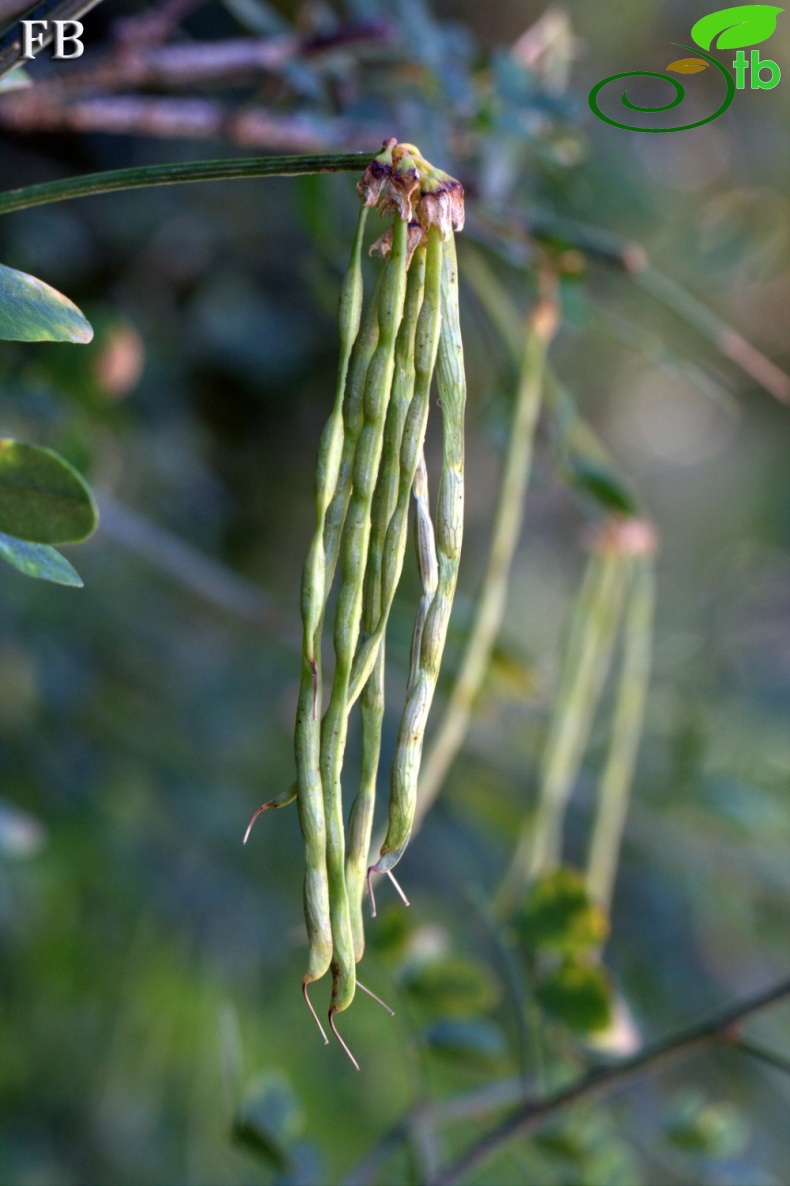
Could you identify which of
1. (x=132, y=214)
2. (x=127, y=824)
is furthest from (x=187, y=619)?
(x=132, y=214)

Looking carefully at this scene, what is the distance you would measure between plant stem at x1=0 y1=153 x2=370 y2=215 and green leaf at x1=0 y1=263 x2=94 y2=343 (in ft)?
0.08

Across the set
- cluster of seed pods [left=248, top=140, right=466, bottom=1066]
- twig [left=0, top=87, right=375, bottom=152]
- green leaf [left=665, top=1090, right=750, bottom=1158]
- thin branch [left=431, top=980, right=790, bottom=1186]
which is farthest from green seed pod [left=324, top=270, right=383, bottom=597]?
green leaf [left=665, top=1090, right=750, bottom=1158]

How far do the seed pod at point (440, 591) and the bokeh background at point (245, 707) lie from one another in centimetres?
46

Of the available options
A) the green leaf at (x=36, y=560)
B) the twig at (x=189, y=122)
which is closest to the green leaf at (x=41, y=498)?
the green leaf at (x=36, y=560)

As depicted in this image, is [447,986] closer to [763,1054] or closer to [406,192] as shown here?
[763,1054]

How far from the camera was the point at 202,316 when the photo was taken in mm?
1219

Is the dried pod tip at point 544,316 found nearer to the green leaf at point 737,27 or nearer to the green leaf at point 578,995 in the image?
the green leaf at point 737,27

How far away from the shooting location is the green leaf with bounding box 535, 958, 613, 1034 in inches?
21.7

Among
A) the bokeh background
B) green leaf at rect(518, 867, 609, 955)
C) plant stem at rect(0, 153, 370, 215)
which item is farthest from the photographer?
the bokeh background

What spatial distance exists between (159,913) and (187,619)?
1.13ft

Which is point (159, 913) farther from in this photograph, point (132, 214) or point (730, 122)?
point (730, 122)

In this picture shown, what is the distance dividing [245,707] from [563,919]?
70cm

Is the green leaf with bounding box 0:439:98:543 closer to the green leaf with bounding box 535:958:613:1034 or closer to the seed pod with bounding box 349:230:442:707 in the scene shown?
the seed pod with bounding box 349:230:442:707

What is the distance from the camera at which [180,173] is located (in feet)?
0.87
